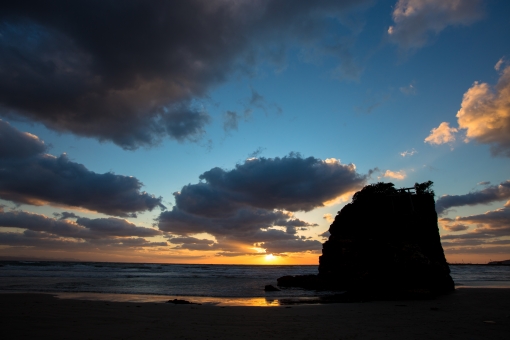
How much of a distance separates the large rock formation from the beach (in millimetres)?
10613

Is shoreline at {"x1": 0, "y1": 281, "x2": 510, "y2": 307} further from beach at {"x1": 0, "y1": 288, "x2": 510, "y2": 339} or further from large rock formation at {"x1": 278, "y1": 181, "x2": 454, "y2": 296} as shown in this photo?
large rock formation at {"x1": 278, "y1": 181, "x2": 454, "y2": 296}

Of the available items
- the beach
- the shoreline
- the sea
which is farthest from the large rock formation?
the beach

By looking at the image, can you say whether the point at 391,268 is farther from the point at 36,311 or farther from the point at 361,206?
the point at 36,311

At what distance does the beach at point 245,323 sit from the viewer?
393 inches

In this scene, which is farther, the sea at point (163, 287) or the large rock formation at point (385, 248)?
the large rock formation at point (385, 248)

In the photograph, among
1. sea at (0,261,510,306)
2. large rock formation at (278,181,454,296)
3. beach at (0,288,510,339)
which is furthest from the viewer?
large rock formation at (278,181,454,296)

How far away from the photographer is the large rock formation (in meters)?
26.5

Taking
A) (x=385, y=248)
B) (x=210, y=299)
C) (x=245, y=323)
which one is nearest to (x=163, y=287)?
(x=210, y=299)

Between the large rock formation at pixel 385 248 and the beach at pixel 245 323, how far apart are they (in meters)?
10.6

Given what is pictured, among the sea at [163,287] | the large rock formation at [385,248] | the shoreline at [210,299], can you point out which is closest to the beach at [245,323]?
the shoreline at [210,299]

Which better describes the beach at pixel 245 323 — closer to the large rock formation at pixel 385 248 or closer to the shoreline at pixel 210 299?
the shoreline at pixel 210 299

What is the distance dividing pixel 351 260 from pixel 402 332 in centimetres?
2190

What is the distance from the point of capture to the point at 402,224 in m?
30.7

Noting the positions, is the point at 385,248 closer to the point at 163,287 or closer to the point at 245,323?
the point at 245,323
